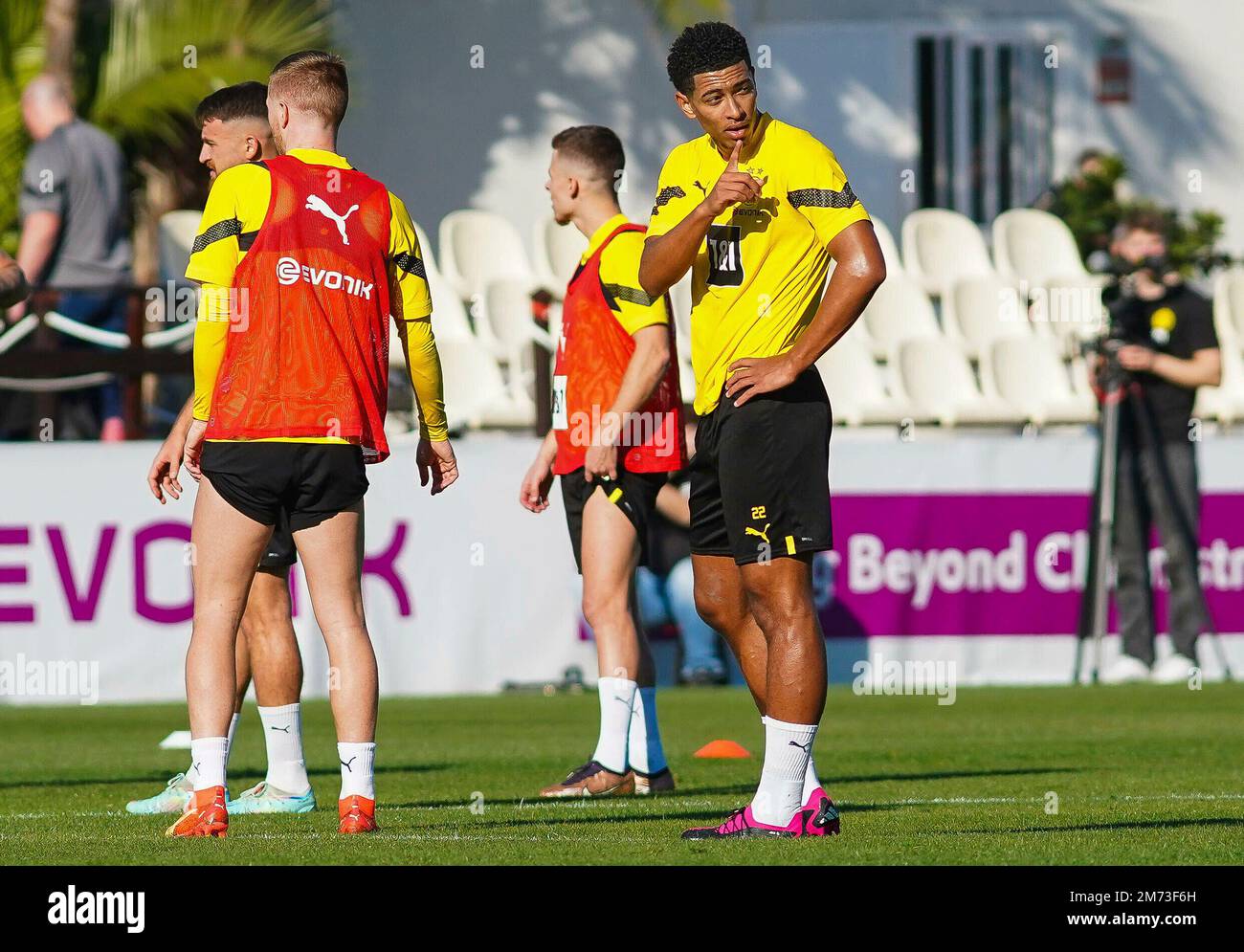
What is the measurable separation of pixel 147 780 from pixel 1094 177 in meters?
13.2

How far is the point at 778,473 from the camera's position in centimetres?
678

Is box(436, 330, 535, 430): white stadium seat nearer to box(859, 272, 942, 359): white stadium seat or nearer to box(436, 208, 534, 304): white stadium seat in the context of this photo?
box(436, 208, 534, 304): white stadium seat

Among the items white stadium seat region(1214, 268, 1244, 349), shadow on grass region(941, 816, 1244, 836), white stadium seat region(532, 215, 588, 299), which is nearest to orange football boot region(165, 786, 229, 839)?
shadow on grass region(941, 816, 1244, 836)

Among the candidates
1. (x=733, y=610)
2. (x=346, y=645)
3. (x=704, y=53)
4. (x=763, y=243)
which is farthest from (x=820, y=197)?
(x=346, y=645)

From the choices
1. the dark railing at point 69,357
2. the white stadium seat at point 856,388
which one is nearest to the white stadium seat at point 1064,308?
the white stadium seat at point 856,388

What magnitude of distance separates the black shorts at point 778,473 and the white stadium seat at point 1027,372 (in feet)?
36.7

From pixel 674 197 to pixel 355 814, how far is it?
1910mm

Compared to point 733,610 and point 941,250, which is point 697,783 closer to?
point 733,610

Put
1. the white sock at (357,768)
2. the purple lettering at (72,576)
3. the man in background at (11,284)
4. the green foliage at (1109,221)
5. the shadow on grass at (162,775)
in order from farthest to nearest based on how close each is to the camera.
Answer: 1. the green foliage at (1109,221)
2. the purple lettering at (72,576)
3. the shadow on grass at (162,775)
4. the man in background at (11,284)
5. the white sock at (357,768)

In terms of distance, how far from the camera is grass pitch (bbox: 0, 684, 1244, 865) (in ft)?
21.2

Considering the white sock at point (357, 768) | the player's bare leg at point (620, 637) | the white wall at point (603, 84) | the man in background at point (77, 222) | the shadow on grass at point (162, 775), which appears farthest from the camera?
the white wall at point (603, 84)

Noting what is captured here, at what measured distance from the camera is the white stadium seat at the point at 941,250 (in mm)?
19750

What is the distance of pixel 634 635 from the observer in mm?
8805

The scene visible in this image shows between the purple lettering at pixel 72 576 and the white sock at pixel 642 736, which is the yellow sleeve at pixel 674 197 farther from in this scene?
the purple lettering at pixel 72 576
